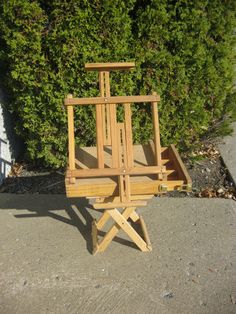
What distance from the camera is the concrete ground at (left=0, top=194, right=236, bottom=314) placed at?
2.74m

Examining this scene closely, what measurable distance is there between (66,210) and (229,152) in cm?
224

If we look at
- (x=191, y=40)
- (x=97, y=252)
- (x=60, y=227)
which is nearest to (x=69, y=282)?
(x=97, y=252)

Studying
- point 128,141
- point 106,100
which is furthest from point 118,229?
point 106,100

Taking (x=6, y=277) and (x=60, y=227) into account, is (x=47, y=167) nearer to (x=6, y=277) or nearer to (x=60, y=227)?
(x=60, y=227)

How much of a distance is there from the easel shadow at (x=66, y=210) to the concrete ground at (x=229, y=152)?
1687 mm

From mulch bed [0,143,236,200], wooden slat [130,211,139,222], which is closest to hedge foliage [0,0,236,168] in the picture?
mulch bed [0,143,236,200]

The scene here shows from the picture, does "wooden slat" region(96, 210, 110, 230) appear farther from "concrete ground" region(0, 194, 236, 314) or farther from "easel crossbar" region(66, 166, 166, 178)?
"easel crossbar" region(66, 166, 166, 178)

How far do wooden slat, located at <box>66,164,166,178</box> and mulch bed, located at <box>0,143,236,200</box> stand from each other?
1.39 metres

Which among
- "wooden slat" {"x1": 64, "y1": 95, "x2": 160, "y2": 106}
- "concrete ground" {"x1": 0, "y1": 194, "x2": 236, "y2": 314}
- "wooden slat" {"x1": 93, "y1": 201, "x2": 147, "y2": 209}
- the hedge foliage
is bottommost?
"concrete ground" {"x1": 0, "y1": 194, "x2": 236, "y2": 314}

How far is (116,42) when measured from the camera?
378 centimetres

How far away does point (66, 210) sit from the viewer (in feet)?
12.5

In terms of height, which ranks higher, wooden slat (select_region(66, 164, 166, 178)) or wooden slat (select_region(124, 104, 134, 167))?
wooden slat (select_region(124, 104, 134, 167))

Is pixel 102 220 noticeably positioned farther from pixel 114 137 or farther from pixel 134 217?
pixel 114 137

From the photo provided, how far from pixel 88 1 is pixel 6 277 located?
2484mm
